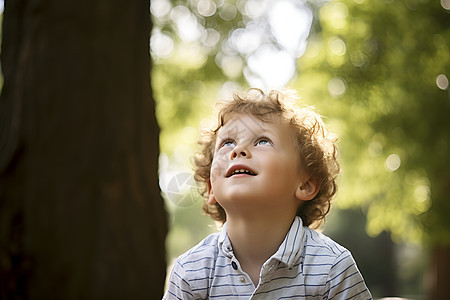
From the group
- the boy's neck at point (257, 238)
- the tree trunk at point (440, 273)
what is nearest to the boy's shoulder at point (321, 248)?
the boy's neck at point (257, 238)

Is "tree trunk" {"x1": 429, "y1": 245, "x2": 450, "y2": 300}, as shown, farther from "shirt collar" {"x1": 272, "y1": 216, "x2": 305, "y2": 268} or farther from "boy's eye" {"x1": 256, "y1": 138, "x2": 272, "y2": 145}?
"boy's eye" {"x1": 256, "y1": 138, "x2": 272, "y2": 145}

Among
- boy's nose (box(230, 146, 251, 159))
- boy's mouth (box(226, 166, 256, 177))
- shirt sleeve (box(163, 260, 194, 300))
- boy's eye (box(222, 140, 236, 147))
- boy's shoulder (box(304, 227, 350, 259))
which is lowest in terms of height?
shirt sleeve (box(163, 260, 194, 300))

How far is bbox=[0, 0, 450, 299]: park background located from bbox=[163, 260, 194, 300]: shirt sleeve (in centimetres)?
8

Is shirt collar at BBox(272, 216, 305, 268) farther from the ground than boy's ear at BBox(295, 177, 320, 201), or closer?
closer

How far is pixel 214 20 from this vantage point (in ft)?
25.5

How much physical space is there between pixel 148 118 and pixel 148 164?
188 mm

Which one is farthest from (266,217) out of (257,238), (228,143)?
(228,143)

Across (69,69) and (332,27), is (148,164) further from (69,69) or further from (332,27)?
(332,27)

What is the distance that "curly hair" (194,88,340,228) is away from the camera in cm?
212

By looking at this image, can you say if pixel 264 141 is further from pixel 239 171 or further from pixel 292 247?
pixel 292 247

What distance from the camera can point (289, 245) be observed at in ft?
6.51

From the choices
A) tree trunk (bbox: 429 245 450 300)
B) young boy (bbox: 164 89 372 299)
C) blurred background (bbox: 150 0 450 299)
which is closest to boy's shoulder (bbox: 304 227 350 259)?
young boy (bbox: 164 89 372 299)

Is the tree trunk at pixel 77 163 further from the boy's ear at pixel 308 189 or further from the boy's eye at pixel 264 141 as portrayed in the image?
the boy's ear at pixel 308 189

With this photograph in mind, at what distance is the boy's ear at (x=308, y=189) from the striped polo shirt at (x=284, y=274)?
10cm
